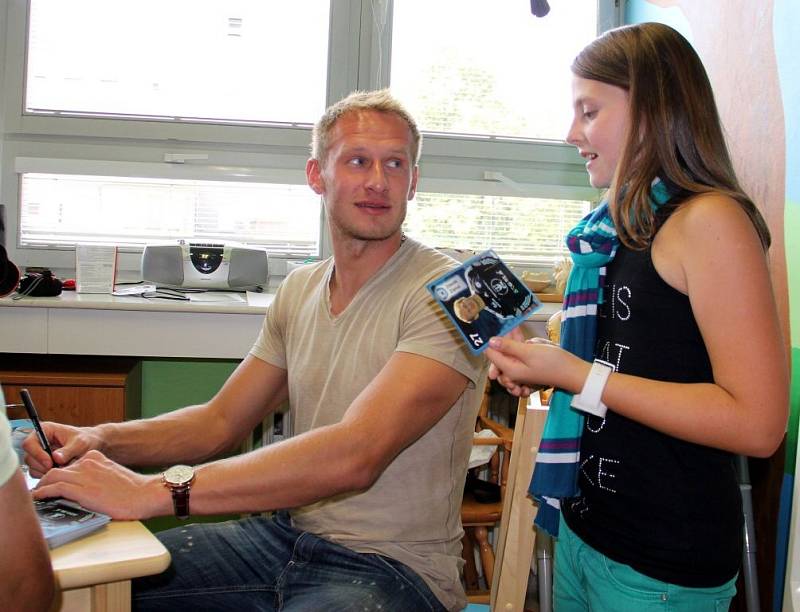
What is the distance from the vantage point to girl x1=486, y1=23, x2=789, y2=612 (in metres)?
0.93

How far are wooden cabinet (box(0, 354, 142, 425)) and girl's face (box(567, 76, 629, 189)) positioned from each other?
155 centimetres

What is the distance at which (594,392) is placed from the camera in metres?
1.00

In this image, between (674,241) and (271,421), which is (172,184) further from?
(674,241)

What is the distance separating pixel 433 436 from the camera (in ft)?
4.15

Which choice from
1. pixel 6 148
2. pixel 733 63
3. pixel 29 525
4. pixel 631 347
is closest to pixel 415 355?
pixel 631 347

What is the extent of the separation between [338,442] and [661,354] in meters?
0.45

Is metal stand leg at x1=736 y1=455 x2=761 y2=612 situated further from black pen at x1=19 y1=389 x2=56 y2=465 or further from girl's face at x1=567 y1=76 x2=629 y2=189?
black pen at x1=19 y1=389 x2=56 y2=465

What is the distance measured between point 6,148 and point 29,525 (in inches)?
94.1

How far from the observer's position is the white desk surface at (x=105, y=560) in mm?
757

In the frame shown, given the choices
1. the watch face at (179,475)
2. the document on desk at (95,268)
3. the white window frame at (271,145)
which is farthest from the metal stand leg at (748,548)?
the document on desk at (95,268)

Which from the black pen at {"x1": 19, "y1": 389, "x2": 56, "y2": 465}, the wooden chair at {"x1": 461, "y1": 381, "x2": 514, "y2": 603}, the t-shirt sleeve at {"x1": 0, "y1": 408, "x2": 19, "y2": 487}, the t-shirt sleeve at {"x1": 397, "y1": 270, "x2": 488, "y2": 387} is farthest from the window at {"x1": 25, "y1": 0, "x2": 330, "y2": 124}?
the t-shirt sleeve at {"x1": 0, "y1": 408, "x2": 19, "y2": 487}

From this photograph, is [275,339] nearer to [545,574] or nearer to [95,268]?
[545,574]

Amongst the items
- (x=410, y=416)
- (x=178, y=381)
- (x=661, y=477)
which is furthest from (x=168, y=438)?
(x=178, y=381)

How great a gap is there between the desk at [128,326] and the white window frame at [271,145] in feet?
1.77
